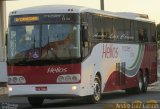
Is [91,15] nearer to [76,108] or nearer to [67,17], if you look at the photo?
[67,17]

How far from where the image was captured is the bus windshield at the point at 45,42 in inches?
800

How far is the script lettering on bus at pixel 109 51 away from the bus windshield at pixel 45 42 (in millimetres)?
2859

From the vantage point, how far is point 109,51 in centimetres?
A: 2372

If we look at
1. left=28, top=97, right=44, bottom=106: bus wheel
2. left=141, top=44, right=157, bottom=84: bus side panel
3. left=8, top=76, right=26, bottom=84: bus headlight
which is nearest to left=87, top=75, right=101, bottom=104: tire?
left=28, top=97, right=44, bottom=106: bus wheel

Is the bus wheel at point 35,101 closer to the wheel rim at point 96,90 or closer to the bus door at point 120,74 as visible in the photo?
the wheel rim at point 96,90

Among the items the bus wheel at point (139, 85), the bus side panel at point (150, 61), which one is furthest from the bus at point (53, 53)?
the bus side panel at point (150, 61)

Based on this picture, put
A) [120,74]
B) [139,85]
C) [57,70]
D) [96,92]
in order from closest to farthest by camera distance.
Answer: [57,70]
[96,92]
[120,74]
[139,85]

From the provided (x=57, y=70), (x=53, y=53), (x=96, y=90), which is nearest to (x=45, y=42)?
(x=53, y=53)

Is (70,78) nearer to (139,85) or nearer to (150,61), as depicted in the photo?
(139,85)

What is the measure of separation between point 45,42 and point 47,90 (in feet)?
4.89

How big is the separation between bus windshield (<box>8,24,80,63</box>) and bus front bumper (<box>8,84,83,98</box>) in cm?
86

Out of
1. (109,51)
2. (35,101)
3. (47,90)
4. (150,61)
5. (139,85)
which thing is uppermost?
(109,51)

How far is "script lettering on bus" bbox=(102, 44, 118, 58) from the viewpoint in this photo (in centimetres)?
2317

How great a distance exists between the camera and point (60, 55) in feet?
66.8
